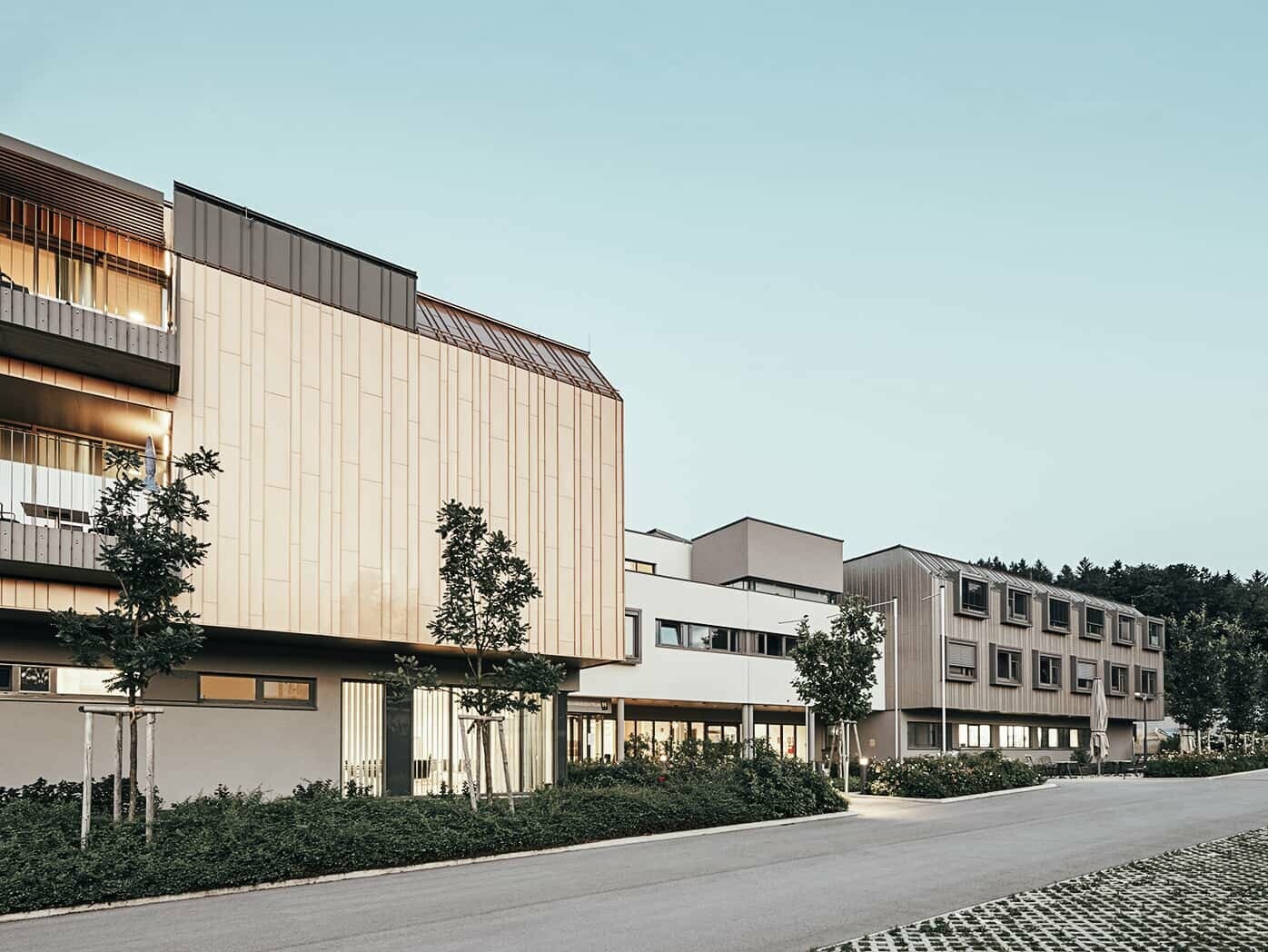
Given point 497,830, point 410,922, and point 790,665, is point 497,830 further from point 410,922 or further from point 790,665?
point 790,665

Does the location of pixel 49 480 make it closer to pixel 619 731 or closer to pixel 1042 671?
pixel 619 731

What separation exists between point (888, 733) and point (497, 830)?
36.2 meters

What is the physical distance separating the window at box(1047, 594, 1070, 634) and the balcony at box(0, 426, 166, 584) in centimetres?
4908

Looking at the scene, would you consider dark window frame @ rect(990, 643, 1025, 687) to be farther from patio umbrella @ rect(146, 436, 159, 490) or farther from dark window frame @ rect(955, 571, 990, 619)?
patio umbrella @ rect(146, 436, 159, 490)

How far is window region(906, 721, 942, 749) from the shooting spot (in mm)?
52031

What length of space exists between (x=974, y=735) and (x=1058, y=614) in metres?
9.35

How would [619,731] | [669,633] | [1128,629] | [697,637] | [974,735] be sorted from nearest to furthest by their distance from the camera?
[619,731], [669,633], [697,637], [974,735], [1128,629]

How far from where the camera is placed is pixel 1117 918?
12.4 m

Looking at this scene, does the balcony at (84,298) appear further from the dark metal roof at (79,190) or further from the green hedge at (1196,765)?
the green hedge at (1196,765)

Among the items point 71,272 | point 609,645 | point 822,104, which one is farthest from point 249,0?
point 609,645

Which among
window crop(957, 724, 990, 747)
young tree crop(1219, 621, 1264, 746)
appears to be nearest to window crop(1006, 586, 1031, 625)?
window crop(957, 724, 990, 747)

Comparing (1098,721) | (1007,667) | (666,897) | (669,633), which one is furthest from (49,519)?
(1007,667)

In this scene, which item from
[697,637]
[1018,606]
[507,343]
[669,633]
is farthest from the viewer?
[1018,606]

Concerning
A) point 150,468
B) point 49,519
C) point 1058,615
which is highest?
point 150,468
